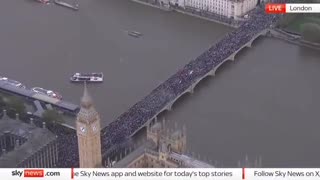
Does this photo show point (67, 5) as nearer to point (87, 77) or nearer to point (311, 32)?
point (87, 77)

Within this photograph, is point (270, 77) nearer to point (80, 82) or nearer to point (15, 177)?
point (80, 82)

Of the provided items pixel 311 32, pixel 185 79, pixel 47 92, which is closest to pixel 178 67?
pixel 185 79

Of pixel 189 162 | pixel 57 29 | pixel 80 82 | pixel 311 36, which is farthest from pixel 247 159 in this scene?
pixel 57 29

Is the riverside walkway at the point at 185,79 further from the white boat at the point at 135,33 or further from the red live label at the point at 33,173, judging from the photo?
the red live label at the point at 33,173

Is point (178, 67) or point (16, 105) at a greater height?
point (178, 67)

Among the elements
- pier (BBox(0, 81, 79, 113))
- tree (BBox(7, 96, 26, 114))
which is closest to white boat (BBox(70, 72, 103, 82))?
pier (BBox(0, 81, 79, 113))

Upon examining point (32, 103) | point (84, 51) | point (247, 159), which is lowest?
point (247, 159)

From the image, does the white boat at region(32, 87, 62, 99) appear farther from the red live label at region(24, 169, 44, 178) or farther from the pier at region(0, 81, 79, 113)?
the red live label at region(24, 169, 44, 178)
